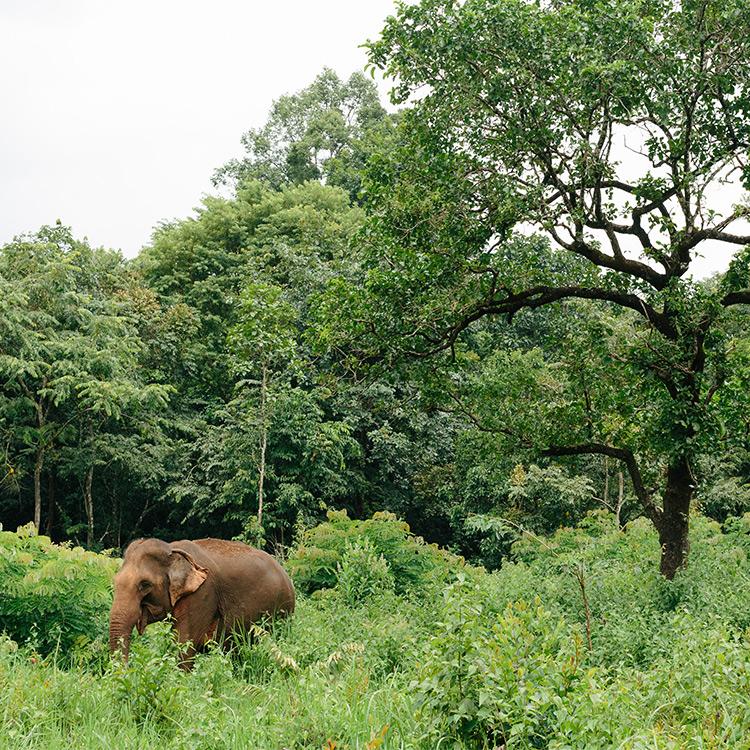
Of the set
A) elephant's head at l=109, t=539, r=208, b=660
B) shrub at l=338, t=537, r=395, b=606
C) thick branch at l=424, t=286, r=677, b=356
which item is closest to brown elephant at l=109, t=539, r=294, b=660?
elephant's head at l=109, t=539, r=208, b=660

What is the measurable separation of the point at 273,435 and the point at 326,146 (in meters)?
19.0

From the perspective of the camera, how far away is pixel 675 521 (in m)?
9.80

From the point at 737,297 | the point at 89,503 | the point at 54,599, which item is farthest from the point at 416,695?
the point at 89,503

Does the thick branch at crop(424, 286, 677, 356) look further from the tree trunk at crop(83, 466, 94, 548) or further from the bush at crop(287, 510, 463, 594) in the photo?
the tree trunk at crop(83, 466, 94, 548)

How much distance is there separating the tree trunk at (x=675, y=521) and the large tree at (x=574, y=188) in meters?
0.02

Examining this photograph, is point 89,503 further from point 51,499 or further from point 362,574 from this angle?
point 362,574

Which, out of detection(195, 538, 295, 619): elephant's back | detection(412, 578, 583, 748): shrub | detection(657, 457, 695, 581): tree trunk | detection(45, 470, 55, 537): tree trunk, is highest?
detection(657, 457, 695, 581): tree trunk

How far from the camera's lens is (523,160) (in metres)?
9.37

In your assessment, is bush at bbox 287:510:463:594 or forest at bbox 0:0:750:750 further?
bush at bbox 287:510:463:594

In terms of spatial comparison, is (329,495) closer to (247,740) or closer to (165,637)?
(165,637)

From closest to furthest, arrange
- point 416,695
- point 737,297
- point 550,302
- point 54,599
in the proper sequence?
point 416,695
point 54,599
point 737,297
point 550,302

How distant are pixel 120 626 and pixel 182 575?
2.11ft

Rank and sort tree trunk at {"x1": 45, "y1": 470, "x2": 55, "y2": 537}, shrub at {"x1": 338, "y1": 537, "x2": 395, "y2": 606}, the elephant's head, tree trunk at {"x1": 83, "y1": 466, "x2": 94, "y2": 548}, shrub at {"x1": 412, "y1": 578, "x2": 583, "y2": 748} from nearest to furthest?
shrub at {"x1": 412, "y1": 578, "x2": 583, "y2": 748} < the elephant's head < shrub at {"x1": 338, "y1": 537, "x2": 395, "y2": 606} < tree trunk at {"x1": 83, "y1": 466, "x2": 94, "y2": 548} < tree trunk at {"x1": 45, "y1": 470, "x2": 55, "y2": 537}

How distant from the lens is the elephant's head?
681 cm
